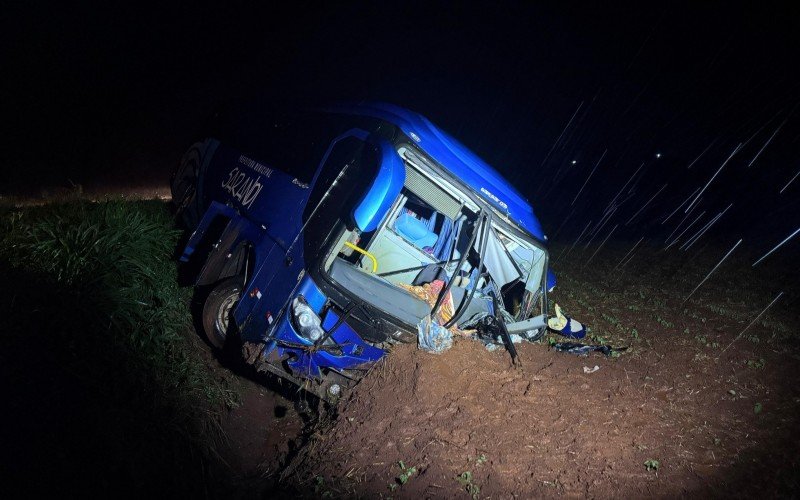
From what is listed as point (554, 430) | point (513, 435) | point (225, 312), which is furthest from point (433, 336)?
point (225, 312)

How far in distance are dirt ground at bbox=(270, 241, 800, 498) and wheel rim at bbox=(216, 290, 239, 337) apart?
5.78 ft

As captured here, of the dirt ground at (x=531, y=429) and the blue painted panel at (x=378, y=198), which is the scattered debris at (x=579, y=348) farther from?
the blue painted panel at (x=378, y=198)

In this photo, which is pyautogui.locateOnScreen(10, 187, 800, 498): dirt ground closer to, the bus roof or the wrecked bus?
the wrecked bus

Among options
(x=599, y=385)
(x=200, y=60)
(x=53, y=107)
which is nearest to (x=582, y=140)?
(x=200, y=60)

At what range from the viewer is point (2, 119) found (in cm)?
1060

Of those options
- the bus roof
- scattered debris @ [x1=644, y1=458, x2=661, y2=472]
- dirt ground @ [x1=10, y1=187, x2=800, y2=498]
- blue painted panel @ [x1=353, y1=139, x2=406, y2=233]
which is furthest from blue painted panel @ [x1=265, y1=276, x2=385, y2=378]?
scattered debris @ [x1=644, y1=458, x2=661, y2=472]

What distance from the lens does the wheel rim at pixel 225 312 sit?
4387 mm

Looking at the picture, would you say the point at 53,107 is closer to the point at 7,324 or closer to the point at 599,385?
the point at 7,324

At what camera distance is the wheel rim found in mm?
4387

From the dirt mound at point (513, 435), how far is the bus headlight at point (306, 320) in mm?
723

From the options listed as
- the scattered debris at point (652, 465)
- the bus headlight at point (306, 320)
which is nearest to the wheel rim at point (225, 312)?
the bus headlight at point (306, 320)

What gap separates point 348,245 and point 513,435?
2.25 meters

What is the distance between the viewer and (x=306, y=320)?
344cm

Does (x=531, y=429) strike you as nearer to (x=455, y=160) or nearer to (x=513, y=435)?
(x=513, y=435)
